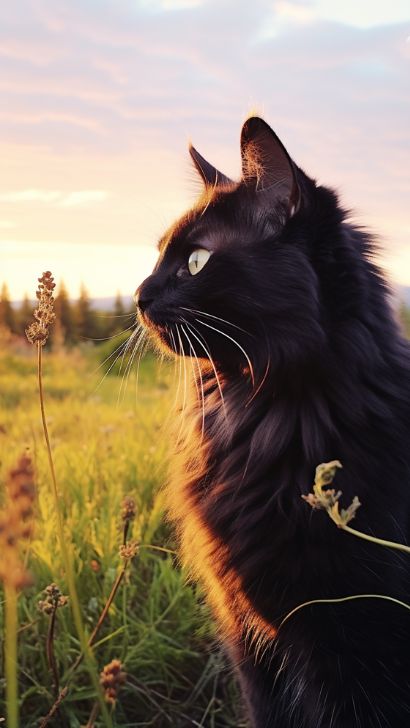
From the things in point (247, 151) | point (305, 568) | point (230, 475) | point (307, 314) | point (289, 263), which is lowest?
point (305, 568)

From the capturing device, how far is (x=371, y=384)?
180 cm

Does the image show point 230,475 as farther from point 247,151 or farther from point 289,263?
point 247,151

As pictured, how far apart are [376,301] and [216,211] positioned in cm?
50

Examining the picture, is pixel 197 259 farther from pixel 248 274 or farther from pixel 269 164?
pixel 269 164

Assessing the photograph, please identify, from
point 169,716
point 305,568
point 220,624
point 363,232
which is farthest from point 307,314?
point 169,716

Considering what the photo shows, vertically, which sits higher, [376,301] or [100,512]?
[376,301]

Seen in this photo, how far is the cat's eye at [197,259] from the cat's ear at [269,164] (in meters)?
0.22

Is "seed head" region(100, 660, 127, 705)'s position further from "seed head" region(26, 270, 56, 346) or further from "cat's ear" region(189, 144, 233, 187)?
"cat's ear" region(189, 144, 233, 187)

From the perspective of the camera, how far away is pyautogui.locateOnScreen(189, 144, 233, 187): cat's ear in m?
2.26

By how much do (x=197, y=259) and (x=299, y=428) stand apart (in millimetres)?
527

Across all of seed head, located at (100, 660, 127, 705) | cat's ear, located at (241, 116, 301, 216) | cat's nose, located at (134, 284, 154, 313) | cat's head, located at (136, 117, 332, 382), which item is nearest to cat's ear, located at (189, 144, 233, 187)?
cat's head, located at (136, 117, 332, 382)

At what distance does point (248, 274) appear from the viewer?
5.98 feet

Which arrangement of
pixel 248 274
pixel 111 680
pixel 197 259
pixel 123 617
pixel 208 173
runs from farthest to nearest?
1. pixel 123 617
2. pixel 208 173
3. pixel 197 259
4. pixel 248 274
5. pixel 111 680

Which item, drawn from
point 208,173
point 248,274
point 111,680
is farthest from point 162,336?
point 111,680
